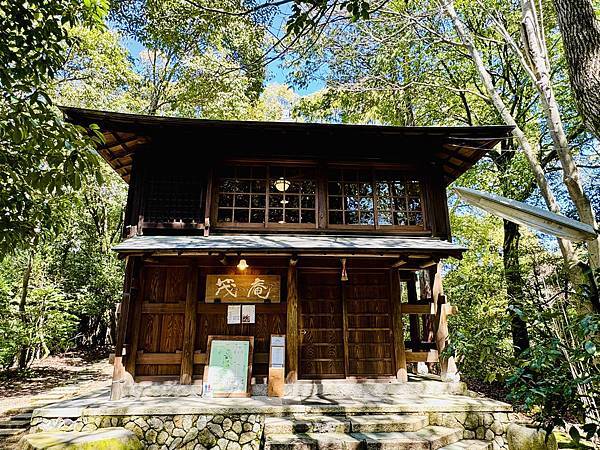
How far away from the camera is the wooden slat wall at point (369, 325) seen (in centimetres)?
684

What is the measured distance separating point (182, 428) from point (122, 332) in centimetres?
203

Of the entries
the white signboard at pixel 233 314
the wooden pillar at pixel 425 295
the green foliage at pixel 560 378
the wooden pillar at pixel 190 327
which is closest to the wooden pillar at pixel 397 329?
the white signboard at pixel 233 314

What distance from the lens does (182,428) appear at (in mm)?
5355

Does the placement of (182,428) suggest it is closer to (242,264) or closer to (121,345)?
(121,345)

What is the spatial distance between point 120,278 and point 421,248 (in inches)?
491

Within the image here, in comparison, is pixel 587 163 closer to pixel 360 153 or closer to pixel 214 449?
pixel 360 153

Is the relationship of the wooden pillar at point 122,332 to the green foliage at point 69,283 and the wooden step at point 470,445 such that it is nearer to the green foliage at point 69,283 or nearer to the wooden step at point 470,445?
the green foliage at point 69,283

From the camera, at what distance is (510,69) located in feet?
35.4

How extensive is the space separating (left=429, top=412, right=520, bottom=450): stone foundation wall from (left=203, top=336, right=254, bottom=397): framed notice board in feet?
10.2

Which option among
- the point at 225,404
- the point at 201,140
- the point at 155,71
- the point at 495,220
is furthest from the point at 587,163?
the point at 155,71

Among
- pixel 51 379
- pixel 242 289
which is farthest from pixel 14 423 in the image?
pixel 242 289

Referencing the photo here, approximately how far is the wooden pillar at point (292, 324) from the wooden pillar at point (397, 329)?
194cm

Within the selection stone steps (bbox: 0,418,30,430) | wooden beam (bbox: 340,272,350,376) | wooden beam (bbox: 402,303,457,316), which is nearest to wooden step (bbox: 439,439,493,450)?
wooden beam (bbox: 340,272,350,376)

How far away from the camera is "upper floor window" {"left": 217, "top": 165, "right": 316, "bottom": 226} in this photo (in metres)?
7.11
